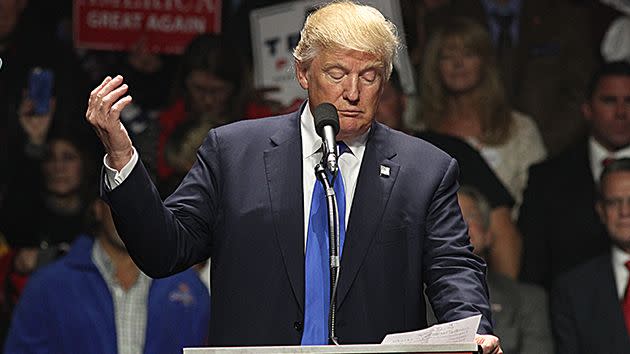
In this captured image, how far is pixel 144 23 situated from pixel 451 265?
432cm

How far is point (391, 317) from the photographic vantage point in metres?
3.32

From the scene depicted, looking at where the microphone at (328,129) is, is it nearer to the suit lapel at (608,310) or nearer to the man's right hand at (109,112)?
the man's right hand at (109,112)

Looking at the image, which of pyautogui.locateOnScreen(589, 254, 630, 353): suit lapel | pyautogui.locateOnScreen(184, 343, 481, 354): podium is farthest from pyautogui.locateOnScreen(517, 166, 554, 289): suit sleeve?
→ pyautogui.locateOnScreen(184, 343, 481, 354): podium

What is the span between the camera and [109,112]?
3.03 metres

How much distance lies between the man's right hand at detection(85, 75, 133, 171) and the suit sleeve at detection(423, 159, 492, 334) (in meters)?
0.83

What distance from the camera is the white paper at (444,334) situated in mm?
2811

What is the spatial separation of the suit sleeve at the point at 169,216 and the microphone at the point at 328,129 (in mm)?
374

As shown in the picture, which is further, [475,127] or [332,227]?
[475,127]

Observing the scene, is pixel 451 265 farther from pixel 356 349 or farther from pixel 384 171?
pixel 356 349

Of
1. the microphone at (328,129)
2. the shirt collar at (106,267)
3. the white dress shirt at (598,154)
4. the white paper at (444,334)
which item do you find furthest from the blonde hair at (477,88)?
the white paper at (444,334)

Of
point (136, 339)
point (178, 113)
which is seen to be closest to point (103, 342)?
point (136, 339)

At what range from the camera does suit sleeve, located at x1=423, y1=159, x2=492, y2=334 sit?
127 inches

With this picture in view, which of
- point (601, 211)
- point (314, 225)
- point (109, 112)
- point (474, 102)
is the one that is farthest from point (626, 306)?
point (109, 112)

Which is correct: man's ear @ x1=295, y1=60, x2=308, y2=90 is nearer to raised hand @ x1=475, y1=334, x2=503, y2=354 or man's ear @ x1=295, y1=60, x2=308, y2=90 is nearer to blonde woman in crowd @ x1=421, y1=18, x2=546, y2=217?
raised hand @ x1=475, y1=334, x2=503, y2=354
